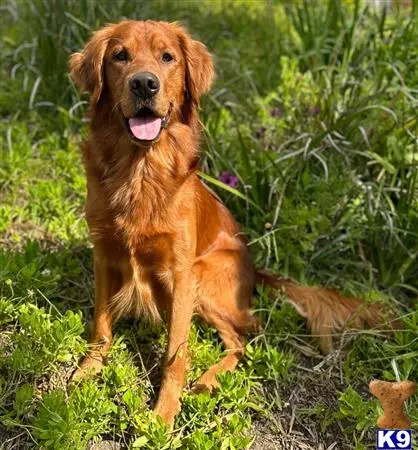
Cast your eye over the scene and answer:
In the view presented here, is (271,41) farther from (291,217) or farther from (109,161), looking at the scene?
(109,161)

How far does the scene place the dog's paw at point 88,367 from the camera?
272 centimetres

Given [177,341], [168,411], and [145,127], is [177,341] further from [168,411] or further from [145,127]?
[145,127]

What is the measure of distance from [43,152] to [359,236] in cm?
217

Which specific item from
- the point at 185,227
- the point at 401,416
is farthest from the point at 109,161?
the point at 401,416

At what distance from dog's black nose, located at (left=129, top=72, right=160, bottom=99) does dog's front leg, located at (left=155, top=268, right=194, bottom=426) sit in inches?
30.6

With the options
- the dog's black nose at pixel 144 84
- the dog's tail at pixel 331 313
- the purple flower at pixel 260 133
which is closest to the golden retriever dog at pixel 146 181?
the dog's black nose at pixel 144 84

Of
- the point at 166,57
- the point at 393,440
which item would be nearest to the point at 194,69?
the point at 166,57

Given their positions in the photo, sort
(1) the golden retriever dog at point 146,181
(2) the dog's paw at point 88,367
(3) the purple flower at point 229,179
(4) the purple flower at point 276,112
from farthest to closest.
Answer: (4) the purple flower at point 276,112 < (3) the purple flower at point 229,179 < (2) the dog's paw at point 88,367 < (1) the golden retriever dog at point 146,181

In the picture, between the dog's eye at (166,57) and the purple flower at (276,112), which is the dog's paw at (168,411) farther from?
the purple flower at (276,112)

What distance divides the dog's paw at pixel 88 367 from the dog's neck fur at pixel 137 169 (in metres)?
0.63

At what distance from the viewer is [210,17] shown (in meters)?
5.87

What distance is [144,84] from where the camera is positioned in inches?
96.2

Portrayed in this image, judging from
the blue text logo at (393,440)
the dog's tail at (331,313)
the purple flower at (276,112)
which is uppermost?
the purple flower at (276,112)

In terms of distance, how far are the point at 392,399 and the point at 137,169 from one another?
4.68 ft
